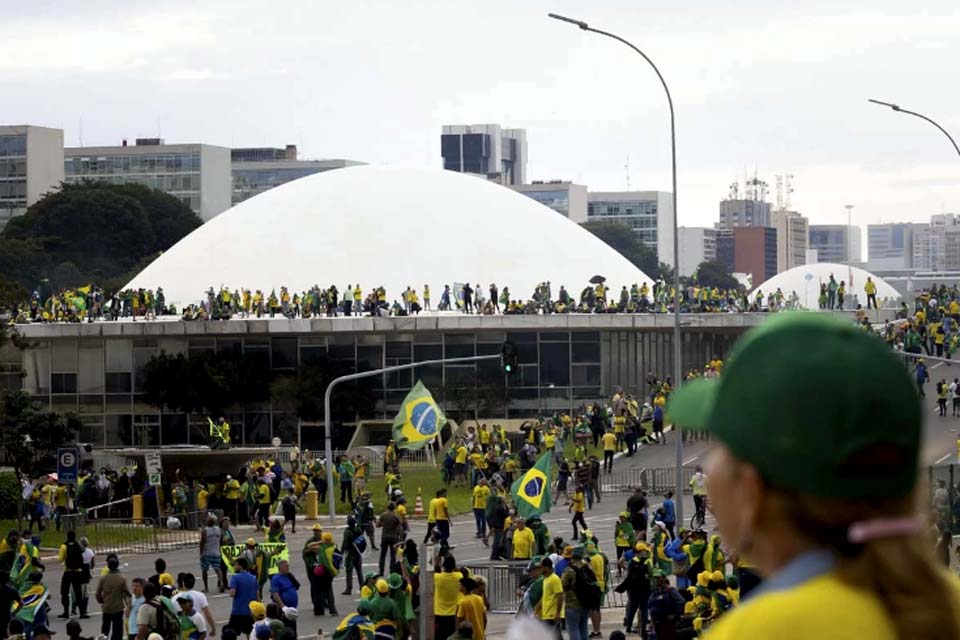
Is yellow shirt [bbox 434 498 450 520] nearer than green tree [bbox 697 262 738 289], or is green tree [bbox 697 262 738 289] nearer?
yellow shirt [bbox 434 498 450 520]

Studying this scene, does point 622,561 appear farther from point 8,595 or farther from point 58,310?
point 58,310

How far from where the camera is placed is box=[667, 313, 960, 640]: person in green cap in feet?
7.10

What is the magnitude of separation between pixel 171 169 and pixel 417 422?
418 feet

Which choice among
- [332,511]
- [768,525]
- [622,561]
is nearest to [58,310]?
[332,511]

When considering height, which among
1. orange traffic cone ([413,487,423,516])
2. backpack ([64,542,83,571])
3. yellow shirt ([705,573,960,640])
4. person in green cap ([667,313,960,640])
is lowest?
orange traffic cone ([413,487,423,516])

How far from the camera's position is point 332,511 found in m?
42.7

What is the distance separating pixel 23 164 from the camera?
154 meters

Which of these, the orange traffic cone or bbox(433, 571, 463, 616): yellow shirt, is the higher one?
bbox(433, 571, 463, 616): yellow shirt

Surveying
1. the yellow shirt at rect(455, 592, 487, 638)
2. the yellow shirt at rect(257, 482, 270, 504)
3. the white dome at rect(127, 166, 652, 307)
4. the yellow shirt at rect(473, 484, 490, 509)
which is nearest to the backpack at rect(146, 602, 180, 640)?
the yellow shirt at rect(455, 592, 487, 638)

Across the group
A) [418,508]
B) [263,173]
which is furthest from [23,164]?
[418,508]

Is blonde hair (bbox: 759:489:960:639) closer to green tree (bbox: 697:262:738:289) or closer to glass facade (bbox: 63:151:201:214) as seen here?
glass facade (bbox: 63:151:201:214)

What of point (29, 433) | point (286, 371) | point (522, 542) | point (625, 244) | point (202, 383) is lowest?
point (522, 542)

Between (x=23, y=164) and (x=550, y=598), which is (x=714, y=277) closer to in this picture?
(x=23, y=164)

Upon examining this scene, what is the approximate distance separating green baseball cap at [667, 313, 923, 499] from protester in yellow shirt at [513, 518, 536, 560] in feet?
80.2
